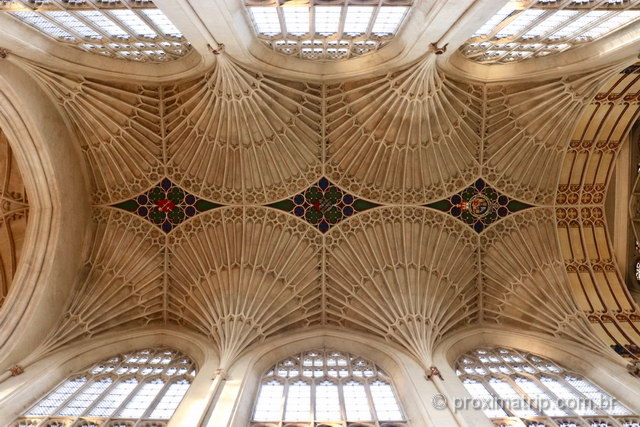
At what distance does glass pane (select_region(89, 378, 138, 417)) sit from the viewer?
31.6ft

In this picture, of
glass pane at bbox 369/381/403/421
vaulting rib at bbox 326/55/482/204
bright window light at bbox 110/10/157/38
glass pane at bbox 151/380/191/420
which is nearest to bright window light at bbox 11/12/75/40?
bright window light at bbox 110/10/157/38

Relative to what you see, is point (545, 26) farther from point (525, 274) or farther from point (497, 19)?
point (525, 274)

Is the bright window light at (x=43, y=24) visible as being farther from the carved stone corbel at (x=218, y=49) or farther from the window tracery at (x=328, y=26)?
the window tracery at (x=328, y=26)

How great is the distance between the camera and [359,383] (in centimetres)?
1127

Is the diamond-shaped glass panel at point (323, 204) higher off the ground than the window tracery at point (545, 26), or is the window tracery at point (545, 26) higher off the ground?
the diamond-shaped glass panel at point (323, 204)

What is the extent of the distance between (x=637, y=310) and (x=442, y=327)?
6.21 m

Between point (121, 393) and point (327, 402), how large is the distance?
5441mm

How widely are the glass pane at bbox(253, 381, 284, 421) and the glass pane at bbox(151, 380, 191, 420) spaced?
2015 mm

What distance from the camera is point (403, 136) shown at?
13.3m

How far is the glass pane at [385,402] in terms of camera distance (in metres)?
9.66

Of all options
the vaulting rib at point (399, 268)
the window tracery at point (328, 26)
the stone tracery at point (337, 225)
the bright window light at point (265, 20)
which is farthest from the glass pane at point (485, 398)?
the bright window light at point (265, 20)

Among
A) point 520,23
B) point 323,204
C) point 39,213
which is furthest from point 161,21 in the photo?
point 520,23

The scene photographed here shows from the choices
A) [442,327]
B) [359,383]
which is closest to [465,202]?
[442,327]

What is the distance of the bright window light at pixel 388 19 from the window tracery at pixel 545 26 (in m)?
2.06
